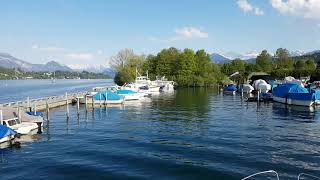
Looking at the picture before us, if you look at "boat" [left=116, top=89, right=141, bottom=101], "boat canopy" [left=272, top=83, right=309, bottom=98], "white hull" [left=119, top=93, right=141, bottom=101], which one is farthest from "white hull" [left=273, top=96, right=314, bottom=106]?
"boat" [left=116, top=89, right=141, bottom=101]

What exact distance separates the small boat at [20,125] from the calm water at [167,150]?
5.93 ft

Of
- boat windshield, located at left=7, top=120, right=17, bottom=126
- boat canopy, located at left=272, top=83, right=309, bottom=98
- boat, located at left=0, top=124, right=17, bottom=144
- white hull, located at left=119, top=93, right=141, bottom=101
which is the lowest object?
boat, located at left=0, top=124, right=17, bottom=144

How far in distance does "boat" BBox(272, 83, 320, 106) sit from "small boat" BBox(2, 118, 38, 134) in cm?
5684

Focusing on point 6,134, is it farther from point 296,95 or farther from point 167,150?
point 296,95

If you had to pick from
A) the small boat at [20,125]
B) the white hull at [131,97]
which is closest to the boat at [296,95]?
the white hull at [131,97]

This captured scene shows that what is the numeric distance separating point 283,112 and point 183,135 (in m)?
32.4

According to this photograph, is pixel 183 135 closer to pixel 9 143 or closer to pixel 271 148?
pixel 271 148

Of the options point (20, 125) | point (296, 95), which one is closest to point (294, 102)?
point (296, 95)

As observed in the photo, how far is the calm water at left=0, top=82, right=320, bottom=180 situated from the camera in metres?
28.9

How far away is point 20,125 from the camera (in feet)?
149

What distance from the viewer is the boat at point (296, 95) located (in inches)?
3071

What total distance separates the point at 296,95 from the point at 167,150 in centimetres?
5416

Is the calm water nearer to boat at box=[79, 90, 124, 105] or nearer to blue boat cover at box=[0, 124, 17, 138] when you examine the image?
blue boat cover at box=[0, 124, 17, 138]

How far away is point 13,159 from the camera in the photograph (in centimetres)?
3347
